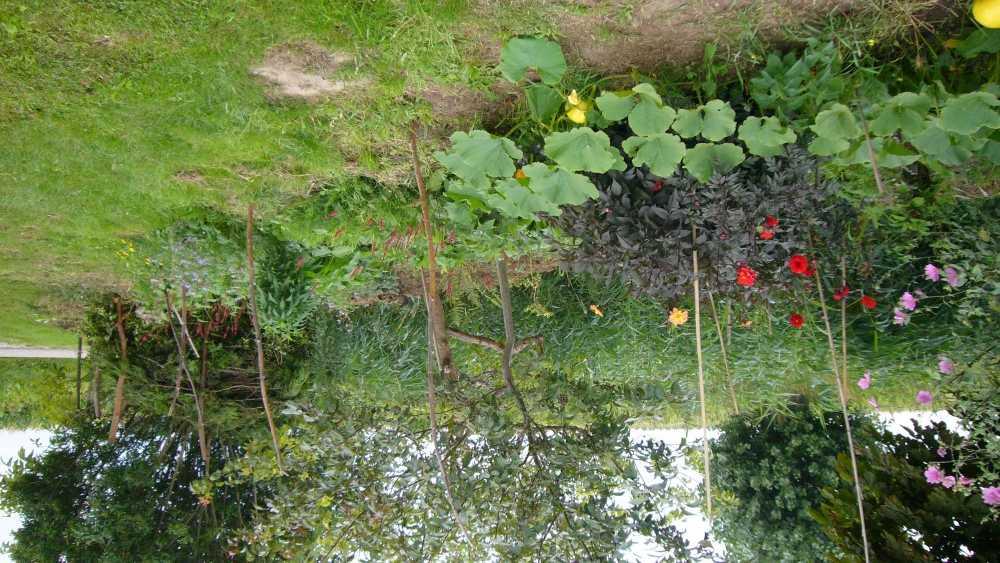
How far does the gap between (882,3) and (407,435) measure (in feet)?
8.85

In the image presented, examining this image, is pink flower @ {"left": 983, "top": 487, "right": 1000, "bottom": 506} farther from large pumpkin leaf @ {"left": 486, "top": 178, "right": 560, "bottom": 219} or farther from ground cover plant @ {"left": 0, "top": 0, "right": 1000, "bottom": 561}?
large pumpkin leaf @ {"left": 486, "top": 178, "right": 560, "bottom": 219}

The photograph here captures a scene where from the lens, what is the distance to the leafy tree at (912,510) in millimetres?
2475

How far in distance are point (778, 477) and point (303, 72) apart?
4000mm

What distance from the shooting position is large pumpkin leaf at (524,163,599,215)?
2186mm

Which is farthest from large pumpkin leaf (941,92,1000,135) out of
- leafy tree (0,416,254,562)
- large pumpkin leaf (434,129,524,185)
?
leafy tree (0,416,254,562)

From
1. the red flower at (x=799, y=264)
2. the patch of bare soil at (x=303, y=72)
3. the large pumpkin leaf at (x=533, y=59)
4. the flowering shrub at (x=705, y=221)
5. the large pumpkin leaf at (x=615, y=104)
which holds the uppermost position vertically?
the patch of bare soil at (x=303, y=72)

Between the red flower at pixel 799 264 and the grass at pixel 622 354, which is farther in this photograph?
the grass at pixel 622 354

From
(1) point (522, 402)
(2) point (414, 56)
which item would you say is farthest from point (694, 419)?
(2) point (414, 56)

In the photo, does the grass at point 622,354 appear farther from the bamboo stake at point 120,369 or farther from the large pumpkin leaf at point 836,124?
the large pumpkin leaf at point 836,124

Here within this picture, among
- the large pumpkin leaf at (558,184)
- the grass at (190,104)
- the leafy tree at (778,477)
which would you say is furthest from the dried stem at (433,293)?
the leafy tree at (778,477)

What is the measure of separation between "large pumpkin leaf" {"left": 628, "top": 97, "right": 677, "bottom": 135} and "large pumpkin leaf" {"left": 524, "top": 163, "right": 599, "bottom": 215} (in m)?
0.28

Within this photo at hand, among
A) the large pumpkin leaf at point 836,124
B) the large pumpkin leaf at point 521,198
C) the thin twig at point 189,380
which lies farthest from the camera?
the thin twig at point 189,380

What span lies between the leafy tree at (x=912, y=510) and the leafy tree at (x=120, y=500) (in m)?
3.52

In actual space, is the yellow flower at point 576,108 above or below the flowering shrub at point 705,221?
above
